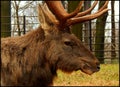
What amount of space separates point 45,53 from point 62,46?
11.7 inches

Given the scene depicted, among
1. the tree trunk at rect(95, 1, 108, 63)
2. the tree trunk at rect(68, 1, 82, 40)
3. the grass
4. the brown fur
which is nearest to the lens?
the brown fur

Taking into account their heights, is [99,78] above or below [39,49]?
below

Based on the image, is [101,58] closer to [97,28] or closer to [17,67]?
[97,28]

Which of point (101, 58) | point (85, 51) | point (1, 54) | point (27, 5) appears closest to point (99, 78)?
point (85, 51)

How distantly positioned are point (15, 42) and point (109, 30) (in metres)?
10.8

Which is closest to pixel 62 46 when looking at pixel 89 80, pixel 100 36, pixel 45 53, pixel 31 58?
pixel 45 53

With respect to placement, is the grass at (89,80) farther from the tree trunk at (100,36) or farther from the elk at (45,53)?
the tree trunk at (100,36)

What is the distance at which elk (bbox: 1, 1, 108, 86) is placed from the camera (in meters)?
6.22

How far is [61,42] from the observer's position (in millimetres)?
6516

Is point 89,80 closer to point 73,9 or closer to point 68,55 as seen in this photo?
point 68,55

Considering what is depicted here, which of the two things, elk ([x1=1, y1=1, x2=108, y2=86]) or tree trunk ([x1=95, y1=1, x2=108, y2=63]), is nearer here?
elk ([x1=1, y1=1, x2=108, y2=86])

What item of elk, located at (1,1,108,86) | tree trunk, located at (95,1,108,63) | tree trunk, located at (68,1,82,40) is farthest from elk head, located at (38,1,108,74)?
tree trunk, located at (95,1,108,63)

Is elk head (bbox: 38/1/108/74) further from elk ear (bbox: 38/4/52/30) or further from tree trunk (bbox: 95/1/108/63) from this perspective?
tree trunk (bbox: 95/1/108/63)

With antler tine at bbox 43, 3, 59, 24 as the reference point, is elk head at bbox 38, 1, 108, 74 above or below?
below
